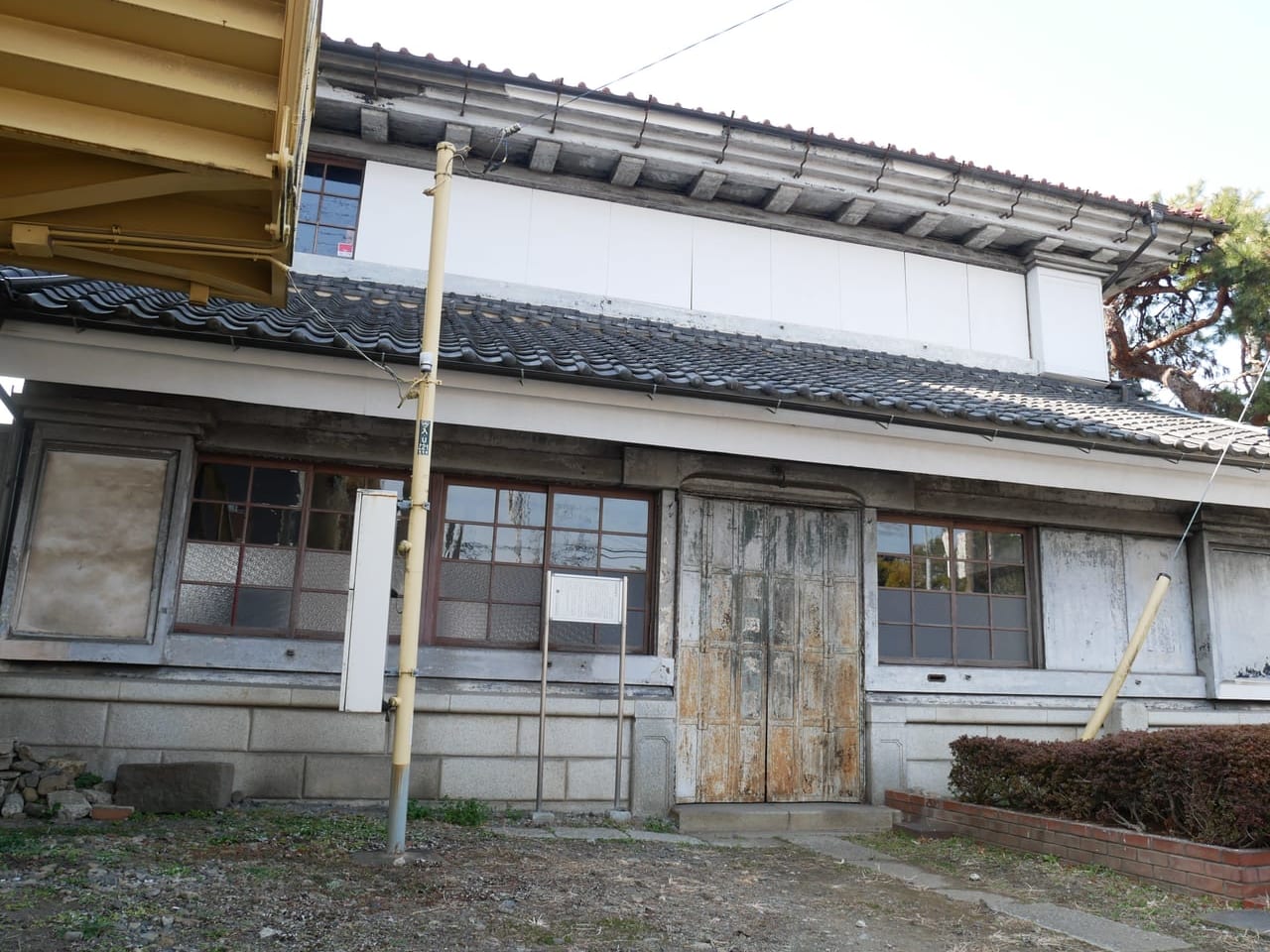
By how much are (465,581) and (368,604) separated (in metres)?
2.50

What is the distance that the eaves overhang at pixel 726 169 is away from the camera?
9188mm

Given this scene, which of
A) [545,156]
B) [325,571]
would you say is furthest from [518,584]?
[545,156]

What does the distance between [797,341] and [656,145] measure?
2.44 metres

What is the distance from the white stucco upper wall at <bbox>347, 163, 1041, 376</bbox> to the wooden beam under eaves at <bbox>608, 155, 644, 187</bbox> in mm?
246

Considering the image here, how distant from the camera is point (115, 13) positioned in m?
3.80

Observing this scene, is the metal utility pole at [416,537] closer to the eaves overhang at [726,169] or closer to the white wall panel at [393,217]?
the eaves overhang at [726,169]

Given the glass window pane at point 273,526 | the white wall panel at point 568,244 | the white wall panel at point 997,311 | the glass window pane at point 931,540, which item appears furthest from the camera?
the white wall panel at point 997,311

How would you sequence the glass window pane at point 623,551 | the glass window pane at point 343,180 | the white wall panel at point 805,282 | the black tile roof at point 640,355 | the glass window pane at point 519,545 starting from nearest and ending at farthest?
1. the black tile roof at point 640,355
2. the glass window pane at point 519,545
3. the glass window pane at point 623,551
4. the glass window pane at point 343,180
5. the white wall panel at point 805,282

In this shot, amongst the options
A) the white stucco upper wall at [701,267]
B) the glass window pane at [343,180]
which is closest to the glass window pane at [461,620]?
the white stucco upper wall at [701,267]

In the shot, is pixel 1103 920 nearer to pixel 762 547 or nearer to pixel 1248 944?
pixel 1248 944

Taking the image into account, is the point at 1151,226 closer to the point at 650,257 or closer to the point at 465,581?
the point at 650,257

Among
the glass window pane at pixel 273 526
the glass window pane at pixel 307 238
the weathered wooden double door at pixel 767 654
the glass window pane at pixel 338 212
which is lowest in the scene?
the weathered wooden double door at pixel 767 654

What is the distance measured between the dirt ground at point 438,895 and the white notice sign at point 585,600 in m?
1.57

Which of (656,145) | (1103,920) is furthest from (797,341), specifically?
(1103,920)
